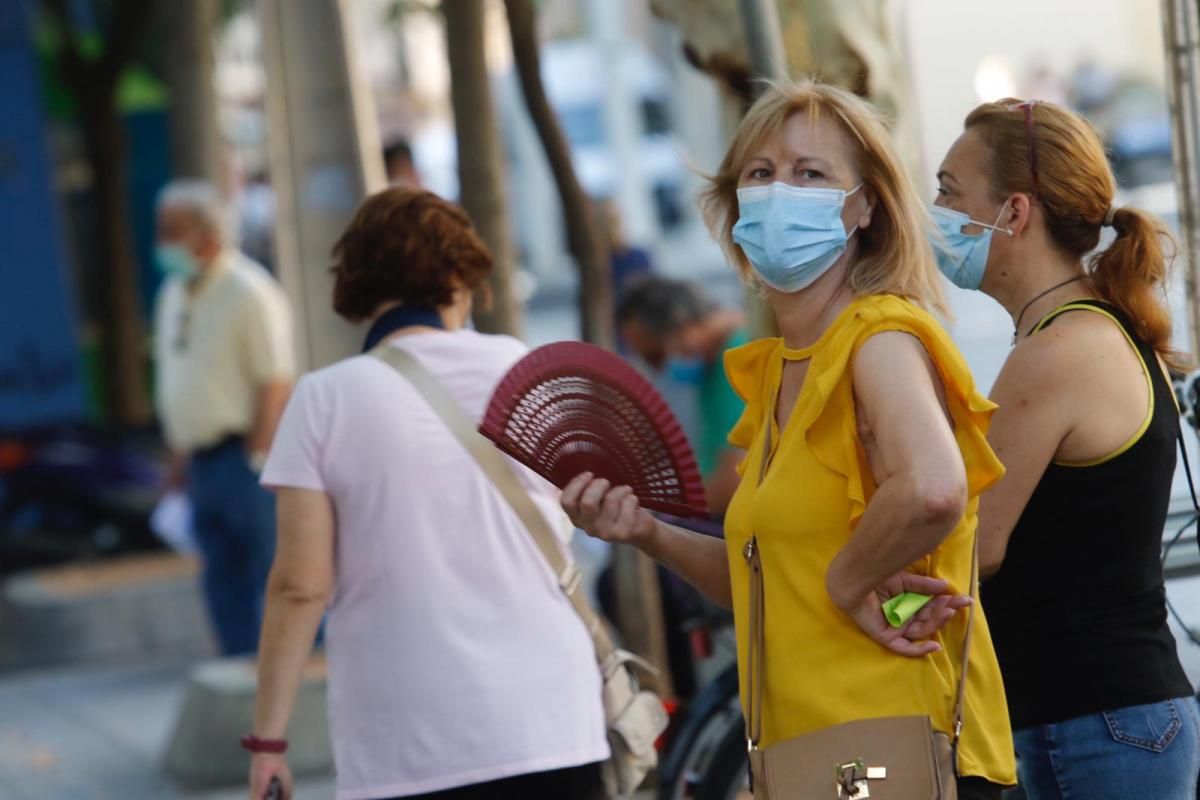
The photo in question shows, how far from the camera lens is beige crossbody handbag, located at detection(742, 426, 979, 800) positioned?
2549mm

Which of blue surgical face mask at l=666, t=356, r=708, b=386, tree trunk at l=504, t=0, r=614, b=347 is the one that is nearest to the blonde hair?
tree trunk at l=504, t=0, r=614, b=347

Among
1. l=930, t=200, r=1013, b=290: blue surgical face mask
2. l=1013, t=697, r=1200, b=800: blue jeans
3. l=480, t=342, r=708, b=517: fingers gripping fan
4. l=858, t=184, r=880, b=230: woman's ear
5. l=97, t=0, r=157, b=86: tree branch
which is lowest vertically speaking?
l=1013, t=697, r=1200, b=800: blue jeans

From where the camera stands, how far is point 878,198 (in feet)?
9.11

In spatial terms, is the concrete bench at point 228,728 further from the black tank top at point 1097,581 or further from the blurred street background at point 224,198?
the black tank top at point 1097,581

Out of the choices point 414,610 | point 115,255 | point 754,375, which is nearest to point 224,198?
point 115,255

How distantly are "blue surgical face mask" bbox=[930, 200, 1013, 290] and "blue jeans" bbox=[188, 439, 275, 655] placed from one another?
5230 mm

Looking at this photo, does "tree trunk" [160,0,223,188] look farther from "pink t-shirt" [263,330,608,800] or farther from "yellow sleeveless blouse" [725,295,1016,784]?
"yellow sleeveless blouse" [725,295,1016,784]

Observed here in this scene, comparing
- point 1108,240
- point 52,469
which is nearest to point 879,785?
point 1108,240

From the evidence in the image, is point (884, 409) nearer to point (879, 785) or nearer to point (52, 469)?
point (879, 785)

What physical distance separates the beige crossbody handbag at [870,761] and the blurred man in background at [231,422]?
552 centimetres

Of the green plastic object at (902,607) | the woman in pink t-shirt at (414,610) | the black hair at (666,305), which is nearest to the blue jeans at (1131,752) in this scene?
the green plastic object at (902,607)

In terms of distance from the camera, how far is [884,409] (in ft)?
8.23

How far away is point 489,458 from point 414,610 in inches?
12.7

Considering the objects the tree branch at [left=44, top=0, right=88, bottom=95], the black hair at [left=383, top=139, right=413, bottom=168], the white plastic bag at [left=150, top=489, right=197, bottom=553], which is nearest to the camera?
the black hair at [left=383, top=139, right=413, bottom=168]
